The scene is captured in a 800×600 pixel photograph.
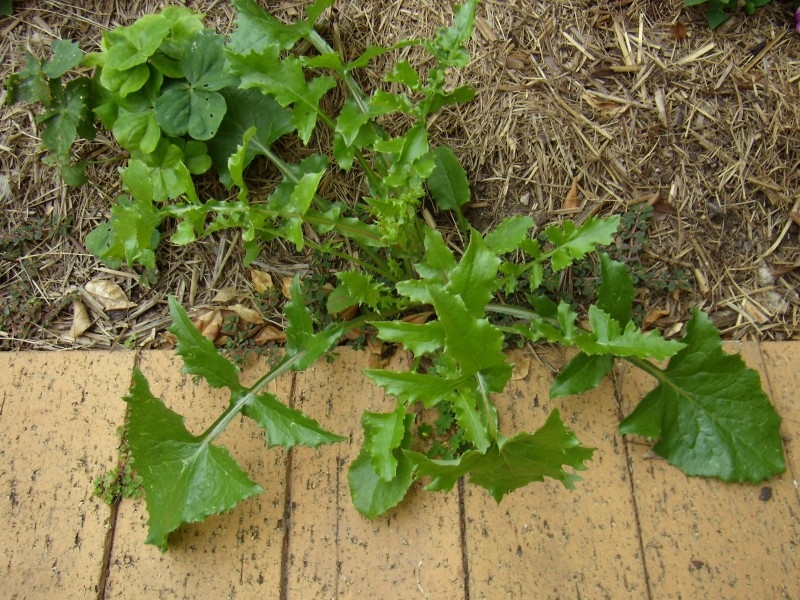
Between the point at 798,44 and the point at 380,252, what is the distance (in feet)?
4.16

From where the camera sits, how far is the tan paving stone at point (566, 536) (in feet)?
5.53

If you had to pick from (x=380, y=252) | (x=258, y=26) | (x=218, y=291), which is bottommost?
(x=218, y=291)

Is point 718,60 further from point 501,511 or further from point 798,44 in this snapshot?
point 501,511

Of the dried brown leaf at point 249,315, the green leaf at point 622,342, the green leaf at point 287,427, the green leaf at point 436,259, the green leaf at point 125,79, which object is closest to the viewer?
the green leaf at point 622,342

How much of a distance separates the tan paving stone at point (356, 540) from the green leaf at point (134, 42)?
1.06 metres

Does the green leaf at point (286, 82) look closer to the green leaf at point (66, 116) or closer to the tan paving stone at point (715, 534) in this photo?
the green leaf at point (66, 116)

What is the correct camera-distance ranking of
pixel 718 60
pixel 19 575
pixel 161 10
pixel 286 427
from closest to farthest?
pixel 286 427
pixel 19 575
pixel 718 60
pixel 161 10

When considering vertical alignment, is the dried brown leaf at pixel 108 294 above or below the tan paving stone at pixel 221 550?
above

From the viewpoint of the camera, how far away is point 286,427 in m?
1.64

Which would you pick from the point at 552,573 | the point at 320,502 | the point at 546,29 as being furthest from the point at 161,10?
the point at 552,573

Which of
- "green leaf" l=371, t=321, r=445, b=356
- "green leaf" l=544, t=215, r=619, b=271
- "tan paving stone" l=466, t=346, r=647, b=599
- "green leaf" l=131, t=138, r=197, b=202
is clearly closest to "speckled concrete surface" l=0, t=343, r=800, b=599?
"tan paving stone" l=466, t=346, r=647, b=599

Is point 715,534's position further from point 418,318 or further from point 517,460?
point 418,318

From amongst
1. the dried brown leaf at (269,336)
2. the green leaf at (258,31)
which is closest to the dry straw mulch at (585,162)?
the dried brown leaf at (269,336)

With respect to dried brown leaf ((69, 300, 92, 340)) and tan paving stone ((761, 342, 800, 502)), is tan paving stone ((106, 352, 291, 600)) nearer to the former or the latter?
dried brown leaf ((69, 300, 92, 340))
